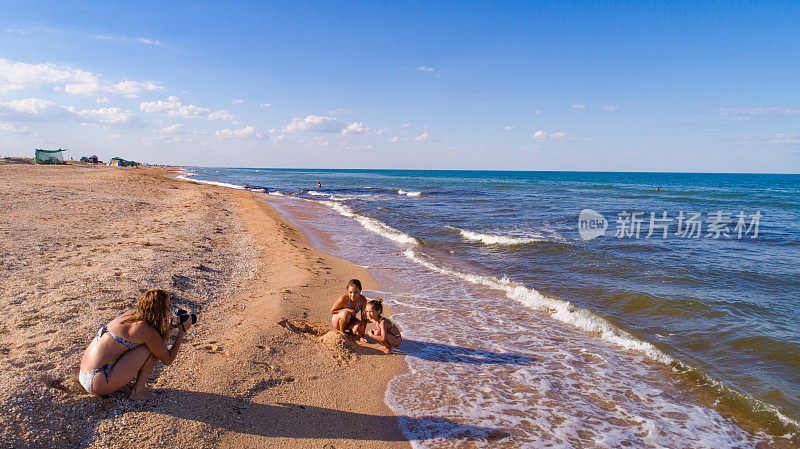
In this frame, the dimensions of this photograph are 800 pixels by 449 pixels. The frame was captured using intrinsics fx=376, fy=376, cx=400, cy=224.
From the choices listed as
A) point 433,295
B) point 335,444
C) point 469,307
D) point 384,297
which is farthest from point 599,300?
point 335,444

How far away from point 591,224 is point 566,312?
15736 mm

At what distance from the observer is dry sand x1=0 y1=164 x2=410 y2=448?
351 centimetres

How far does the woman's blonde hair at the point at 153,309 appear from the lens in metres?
3.71

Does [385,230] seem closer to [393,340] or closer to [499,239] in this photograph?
[499,239]

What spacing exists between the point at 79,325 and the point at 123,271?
8.34 feet

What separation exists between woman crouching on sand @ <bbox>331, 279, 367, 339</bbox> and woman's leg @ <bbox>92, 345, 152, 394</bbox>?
9.04 feet

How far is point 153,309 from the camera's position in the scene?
3730mm

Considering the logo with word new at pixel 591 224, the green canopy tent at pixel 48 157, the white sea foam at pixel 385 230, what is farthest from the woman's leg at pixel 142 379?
the green canopy tent at pixel 48 157

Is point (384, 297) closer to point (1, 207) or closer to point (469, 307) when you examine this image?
point (469, 307)

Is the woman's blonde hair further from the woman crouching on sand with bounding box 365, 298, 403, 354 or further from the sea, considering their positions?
the woman crouching on sand with bounding box 365, 298, 403, 354

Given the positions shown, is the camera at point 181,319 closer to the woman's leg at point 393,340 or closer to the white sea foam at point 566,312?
the woman's leg at point 393,340

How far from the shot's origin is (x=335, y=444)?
147 inches

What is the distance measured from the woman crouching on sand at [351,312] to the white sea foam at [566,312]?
14.8 feet

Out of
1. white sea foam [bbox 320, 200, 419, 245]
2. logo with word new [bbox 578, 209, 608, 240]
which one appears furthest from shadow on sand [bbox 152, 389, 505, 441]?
logo with word new [bbox 578, 209, 608, 240]
